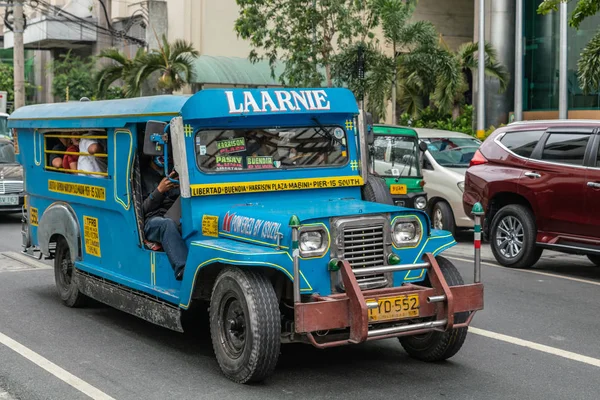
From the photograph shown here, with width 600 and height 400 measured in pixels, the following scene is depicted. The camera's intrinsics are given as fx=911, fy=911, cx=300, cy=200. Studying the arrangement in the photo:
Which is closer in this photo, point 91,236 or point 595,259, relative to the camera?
point 91,236

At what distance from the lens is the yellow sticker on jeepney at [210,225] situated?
7.34 meters

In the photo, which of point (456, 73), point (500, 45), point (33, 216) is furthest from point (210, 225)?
point (500, 45)

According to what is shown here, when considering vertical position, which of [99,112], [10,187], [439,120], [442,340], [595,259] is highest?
[439,120]

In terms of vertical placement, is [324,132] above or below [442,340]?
above

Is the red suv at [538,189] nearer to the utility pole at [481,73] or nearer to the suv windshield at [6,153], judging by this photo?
the suv windshield at [6,153]

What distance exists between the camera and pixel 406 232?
23.0 feet

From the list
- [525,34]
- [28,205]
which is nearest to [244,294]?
[28,205]

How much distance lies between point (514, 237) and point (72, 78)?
32802 millimetres

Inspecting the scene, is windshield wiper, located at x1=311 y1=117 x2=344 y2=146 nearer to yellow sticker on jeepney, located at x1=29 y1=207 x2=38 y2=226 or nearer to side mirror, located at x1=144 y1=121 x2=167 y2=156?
side mirror, located at x1=144 y1=121 x2=167 y2=156

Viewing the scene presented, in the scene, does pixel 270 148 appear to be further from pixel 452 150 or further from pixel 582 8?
pixel 452 150

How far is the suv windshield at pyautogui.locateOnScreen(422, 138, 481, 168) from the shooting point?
54.9 feet

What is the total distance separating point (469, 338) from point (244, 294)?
2695mm

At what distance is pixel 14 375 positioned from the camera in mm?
6945

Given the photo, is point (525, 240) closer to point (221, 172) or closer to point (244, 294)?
point (221, 172)
